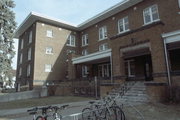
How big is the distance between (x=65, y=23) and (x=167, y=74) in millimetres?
19551

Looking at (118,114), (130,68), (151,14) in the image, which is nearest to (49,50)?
(130,68)

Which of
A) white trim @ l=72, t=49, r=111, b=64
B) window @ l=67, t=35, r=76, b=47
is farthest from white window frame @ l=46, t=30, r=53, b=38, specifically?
white trim @ l=72, t=49, r=111, b=64

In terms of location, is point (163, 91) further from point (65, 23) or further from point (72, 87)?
point (65, 23)

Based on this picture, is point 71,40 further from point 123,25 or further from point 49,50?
point 123,25

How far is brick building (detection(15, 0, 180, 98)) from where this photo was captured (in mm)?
12914

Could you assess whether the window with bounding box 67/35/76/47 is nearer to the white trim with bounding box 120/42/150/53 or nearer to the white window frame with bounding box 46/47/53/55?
the white window frame with bounding box 46/47/53/55

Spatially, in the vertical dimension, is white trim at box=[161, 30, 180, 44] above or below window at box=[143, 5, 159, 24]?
below

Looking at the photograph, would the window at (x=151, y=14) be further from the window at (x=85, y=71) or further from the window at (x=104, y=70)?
the window at (x=85, y=71)

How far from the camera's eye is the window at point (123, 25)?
2147 cm

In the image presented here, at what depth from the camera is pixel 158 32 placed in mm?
12711

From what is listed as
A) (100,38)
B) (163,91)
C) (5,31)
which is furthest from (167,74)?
(5,31)

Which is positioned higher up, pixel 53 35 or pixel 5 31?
pixel 53 35

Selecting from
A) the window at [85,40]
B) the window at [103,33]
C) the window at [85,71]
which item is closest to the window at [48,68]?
the window at [85,71]

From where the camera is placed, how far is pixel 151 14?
18.8 metres
